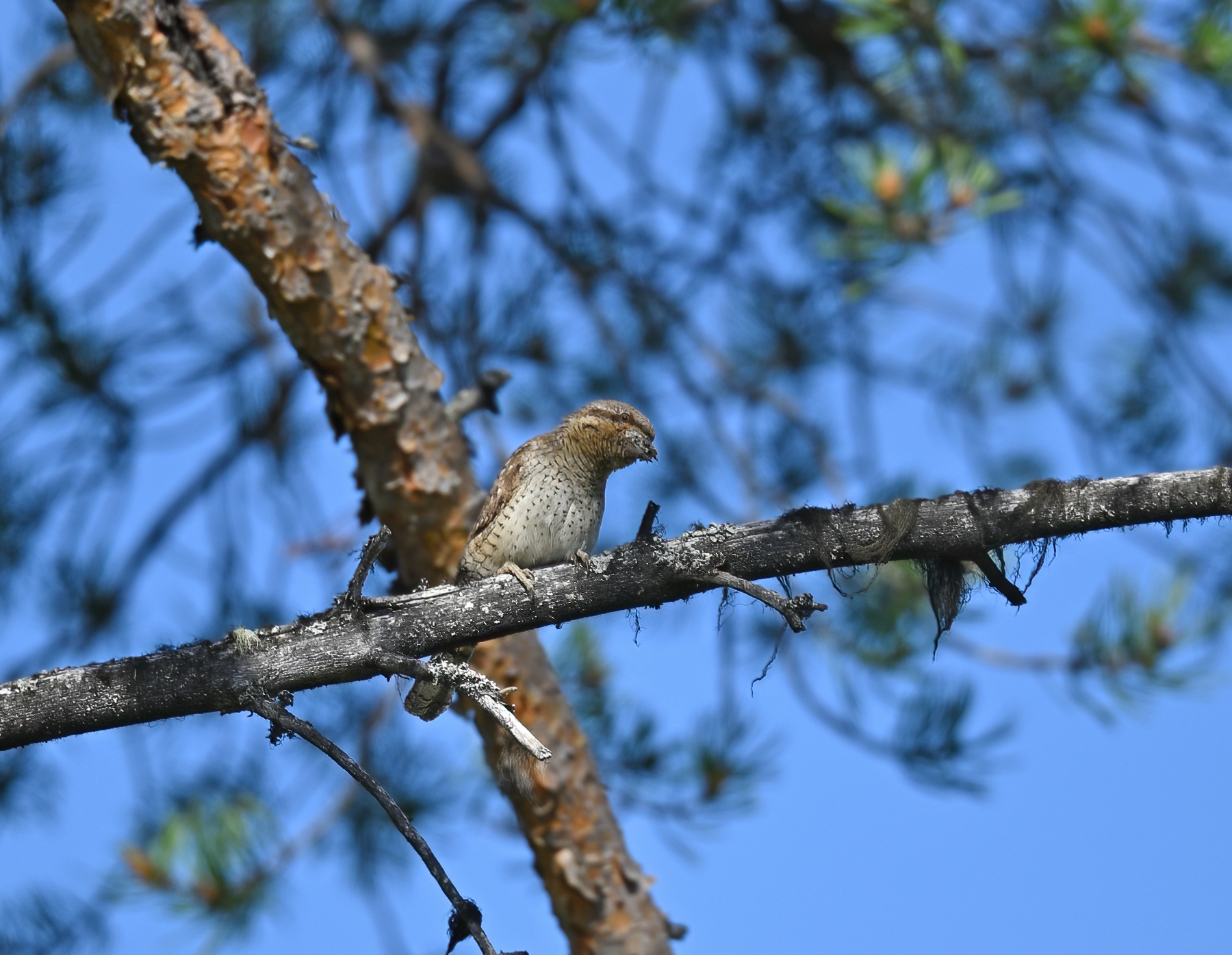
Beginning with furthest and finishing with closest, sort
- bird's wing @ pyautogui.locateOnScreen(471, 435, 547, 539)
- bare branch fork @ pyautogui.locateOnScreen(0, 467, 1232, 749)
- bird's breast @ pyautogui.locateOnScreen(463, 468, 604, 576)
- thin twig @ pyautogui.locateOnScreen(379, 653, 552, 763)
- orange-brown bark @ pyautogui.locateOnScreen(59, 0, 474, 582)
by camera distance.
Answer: bird's wing @ pyautogui.locateOnScreen(471, 435, 547, 539)
bird's breast @ pyautogui.locateOnScreen(463, 468, 604, 576)
orange-brown bark @ pyautogui.locateOnScreen(59, 0, 474, 582)
bare branch fork @ pyautogui.locateOnScreen(0, 467, 1232, 749)
thin twig @ pyautogui.locateOnScreen(379, 653, 552, 763)

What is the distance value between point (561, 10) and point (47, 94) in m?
2.11

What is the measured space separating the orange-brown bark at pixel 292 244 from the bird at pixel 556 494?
0.34ft

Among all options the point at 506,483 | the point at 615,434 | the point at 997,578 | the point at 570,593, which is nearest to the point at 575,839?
the point at 506,483

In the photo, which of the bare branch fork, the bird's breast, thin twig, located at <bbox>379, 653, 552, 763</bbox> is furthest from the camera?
A: the bird's breast

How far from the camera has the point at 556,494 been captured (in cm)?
323

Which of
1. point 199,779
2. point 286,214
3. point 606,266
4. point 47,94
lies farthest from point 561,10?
point 199,779

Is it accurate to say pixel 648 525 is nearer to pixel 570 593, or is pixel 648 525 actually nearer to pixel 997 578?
pixel 570 593

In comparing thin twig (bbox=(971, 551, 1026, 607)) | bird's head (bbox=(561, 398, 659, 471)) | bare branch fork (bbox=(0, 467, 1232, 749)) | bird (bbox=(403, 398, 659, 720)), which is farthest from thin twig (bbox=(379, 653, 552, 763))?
bird's head (bbox=(561, 398, 659, 471))

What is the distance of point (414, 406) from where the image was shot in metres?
3.03

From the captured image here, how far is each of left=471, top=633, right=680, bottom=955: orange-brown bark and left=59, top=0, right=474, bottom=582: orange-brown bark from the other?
1.40 feet

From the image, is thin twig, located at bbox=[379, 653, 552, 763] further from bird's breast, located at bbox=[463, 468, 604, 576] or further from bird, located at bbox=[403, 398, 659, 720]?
bird's breast, located at bbox=[463, 468, 604, 576]

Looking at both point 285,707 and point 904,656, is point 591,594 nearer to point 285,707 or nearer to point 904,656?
point 285,707

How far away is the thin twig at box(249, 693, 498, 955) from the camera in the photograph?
176cm

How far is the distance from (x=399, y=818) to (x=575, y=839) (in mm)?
1438
